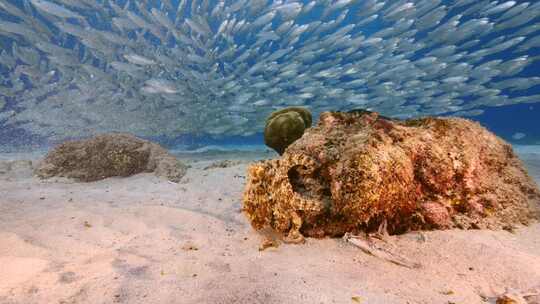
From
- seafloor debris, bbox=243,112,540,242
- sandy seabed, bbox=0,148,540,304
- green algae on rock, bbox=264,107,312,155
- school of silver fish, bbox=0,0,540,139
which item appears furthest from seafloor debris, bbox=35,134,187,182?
school of silver fish, bbox=0,0,540,139

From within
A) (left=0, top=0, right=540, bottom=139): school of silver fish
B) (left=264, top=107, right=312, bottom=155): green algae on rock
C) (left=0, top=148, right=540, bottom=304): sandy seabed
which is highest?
(left=0, top=0, right=540, bottom=139): school of silver fish

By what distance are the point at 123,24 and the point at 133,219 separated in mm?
11098

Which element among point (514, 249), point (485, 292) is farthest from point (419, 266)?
point (514, 249)

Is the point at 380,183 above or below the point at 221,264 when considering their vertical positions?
above

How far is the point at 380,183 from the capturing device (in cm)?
232

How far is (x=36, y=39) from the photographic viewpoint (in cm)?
1104

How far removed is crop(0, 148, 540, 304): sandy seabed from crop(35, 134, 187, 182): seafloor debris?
2897mm

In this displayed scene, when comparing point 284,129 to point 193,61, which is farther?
point 193,61

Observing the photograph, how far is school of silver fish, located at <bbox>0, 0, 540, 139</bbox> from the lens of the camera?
1211 centimetres

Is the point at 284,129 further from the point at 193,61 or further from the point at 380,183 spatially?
the point at 193,61

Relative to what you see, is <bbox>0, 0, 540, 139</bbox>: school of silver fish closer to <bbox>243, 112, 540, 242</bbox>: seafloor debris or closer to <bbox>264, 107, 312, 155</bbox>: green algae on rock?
<bbox>264, 107, 312, 155</bbox>: green algae on rock

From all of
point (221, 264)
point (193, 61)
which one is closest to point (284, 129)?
point (221, 264)

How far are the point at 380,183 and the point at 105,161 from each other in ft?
21.3

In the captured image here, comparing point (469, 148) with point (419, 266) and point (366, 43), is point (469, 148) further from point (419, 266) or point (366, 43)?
point (366, 43)
